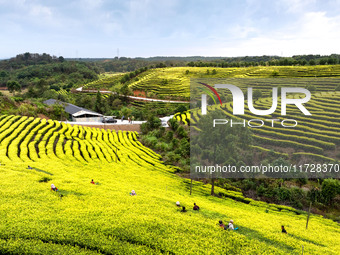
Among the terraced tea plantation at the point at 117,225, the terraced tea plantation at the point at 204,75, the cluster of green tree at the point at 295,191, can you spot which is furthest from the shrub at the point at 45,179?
the terraced tea plantation at the point at 204,75

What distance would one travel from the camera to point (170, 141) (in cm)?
3516

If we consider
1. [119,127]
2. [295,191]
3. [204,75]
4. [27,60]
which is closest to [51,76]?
[27,60]

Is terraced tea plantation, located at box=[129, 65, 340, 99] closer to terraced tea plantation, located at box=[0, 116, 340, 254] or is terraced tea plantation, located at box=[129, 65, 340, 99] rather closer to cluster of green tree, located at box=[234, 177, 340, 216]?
cluster of green tree, located at box=[234, 177, 340, 216]

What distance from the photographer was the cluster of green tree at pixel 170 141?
28625 millimetres

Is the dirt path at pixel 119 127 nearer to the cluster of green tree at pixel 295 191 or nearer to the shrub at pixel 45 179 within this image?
the cluster of green tree at pixel 295 191

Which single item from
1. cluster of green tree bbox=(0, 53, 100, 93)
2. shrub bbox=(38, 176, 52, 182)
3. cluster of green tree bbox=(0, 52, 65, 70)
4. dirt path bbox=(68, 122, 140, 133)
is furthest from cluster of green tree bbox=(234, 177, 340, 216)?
cluster of green tree bbox=(0, 52, 65, 70)

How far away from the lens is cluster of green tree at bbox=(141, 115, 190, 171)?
28.6 meters

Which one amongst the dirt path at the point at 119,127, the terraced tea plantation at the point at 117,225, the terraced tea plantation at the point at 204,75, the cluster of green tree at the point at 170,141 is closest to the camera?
the terraced tea plantation at the point at 117,225

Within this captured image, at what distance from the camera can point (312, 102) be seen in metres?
34.3

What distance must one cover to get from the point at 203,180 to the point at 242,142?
5.80 metres

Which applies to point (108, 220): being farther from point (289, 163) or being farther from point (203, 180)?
point (289, 163)

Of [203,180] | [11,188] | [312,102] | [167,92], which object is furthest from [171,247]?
[167,92]

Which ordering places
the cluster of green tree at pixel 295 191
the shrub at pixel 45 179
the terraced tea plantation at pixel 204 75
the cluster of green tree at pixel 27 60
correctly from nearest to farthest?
the shrub at pixel 45 179 → the cluster of green tree at pixel 295 191 → the terraced tea plantation at pixel 204 75 → the cluster of green tree at pixel 27 60

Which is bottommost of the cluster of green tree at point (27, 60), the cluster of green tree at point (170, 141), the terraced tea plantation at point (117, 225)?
the cluster of green tree at point (170, 141)
